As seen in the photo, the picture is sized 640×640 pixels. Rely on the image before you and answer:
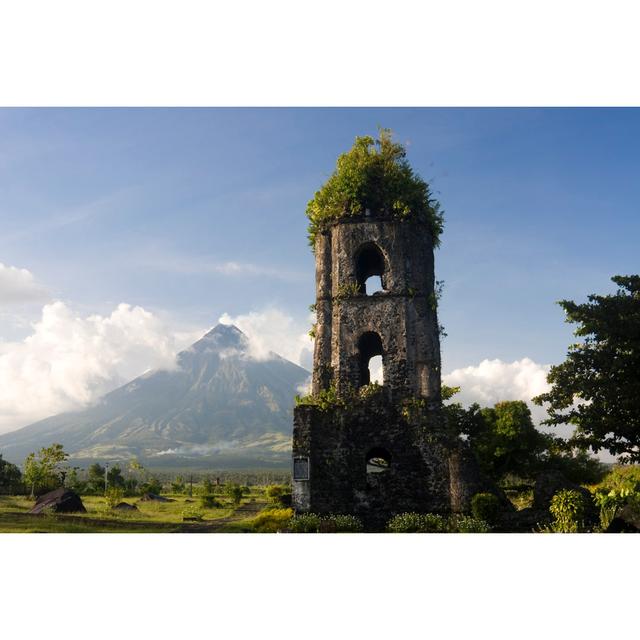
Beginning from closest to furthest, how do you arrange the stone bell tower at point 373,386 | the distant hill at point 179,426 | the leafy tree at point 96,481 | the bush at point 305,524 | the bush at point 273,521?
1. the bush at point 305,524
2. the bush at point 273,521
3. the stone bell tower at point 373,386
4. the leafy tree at point 96,481
5. the distant hill at point 179,426

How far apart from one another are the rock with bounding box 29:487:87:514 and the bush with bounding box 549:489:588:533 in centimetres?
1481

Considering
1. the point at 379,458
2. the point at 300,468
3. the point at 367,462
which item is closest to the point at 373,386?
the point at 367,462

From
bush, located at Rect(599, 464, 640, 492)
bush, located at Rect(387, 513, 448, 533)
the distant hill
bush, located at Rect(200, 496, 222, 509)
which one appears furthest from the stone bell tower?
the distant hill

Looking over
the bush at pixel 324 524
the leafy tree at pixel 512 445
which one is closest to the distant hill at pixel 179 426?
the leafy tree at pixel 512 445

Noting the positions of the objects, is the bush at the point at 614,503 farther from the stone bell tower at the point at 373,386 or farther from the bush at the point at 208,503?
the bush at the point at 208,503

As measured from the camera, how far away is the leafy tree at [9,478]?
31.0 metres

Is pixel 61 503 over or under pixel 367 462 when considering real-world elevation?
under

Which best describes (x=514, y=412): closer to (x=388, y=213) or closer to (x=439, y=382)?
(x=439, y=382)

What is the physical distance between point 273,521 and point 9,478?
2431 centimetres

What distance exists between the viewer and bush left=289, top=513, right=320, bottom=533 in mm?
14727

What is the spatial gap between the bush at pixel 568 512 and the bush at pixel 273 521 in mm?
6658

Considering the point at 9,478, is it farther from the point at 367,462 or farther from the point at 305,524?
the point at 367,462

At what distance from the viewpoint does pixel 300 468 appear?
624 inches

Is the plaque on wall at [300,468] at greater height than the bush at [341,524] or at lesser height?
greater
